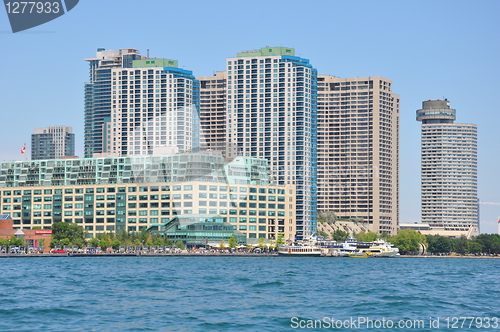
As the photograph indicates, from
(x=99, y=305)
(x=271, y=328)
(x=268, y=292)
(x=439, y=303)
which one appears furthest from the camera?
(x=268, y=292)

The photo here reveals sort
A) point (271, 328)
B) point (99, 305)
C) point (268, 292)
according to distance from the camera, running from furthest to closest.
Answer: point (268, 292) < point (99, 305) < point (271, 328)

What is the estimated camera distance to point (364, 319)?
A: 188 ft

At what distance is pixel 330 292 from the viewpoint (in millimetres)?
78062

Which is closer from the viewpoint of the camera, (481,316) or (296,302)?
(481,316)

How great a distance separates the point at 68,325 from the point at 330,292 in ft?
102

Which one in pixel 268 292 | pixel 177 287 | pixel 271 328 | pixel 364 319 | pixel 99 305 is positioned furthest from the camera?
pixel 177 287

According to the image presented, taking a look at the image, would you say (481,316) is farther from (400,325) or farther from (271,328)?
(271,328)

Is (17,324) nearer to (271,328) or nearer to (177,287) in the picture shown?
(271,328)

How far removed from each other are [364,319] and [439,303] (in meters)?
14.4

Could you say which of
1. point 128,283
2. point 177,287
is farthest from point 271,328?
point 128,283

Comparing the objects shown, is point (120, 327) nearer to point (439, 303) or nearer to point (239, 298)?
point (239, 298)

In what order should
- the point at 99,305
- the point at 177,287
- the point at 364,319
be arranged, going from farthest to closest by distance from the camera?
the point at 177,287, the point at 99,305, the point at 364,319

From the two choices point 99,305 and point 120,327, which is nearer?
point 120,327

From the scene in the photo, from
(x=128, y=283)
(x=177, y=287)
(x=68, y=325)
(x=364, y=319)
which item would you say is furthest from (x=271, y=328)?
(x=128, y=283)
